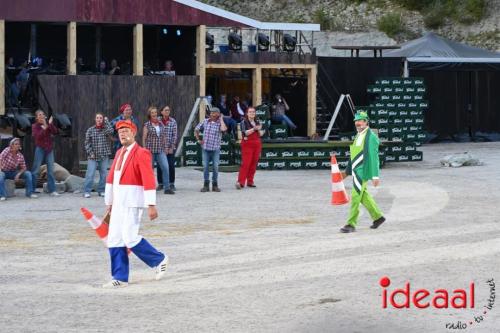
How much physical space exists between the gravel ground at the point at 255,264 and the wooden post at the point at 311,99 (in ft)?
52.9

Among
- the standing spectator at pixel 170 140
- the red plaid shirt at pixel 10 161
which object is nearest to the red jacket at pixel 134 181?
the red plaid shirt at pixel 10 161

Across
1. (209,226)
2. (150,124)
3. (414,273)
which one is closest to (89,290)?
(414,273)

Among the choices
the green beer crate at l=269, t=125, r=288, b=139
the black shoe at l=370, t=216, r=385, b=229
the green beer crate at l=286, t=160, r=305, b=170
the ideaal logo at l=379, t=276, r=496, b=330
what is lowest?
the ideaal logo at l=379, t=276, r=496, b=330

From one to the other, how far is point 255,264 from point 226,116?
77.4ft

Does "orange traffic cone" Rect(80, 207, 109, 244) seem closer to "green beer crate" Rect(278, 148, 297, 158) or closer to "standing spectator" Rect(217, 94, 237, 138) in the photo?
"green beer crate" Rect(278, 148, 297, 158)

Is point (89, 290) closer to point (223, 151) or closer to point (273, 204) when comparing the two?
point (273, 204)

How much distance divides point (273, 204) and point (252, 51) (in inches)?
721

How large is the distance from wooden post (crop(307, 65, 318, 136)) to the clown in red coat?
27.7 metres

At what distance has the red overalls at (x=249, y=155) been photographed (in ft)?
86.4

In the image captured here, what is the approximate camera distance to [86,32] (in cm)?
4012

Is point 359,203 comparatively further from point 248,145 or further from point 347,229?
point 248,145

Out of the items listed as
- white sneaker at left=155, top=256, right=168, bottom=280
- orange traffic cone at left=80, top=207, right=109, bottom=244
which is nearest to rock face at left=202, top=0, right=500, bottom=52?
orange traffic cone at left=80, top=207, right=109, bottom=244

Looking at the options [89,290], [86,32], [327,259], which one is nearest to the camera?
A: [89,290]

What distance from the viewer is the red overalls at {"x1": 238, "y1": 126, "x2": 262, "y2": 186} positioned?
2634 centimetres
